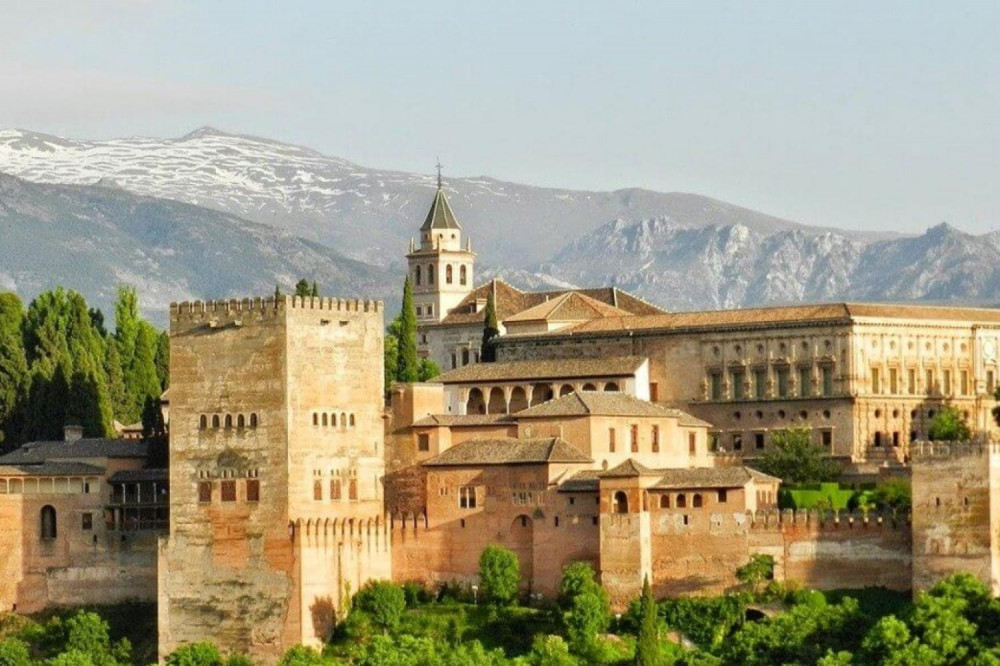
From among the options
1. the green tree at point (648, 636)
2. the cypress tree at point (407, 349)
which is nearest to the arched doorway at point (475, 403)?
the cypress tree at point (407, 349)

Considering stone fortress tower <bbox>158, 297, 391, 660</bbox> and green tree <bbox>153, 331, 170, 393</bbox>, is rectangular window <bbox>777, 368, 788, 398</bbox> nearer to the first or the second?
stone fortress tower <bbox>158, 297, 391, 660</bbox>

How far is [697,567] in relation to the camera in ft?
261

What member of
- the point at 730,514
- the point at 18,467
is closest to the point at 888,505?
the point at 730,514

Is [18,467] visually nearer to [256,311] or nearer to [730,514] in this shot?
[256,311]

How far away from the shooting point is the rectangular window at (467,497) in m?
83.9

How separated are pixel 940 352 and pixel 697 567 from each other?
2446cm

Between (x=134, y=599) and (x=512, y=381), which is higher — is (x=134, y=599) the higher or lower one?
the lower one

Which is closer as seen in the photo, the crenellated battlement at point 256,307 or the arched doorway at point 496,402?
the crenellated battlement at point 256,307

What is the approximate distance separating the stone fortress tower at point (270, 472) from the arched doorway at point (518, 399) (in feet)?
45.9

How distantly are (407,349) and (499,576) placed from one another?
2455 cm

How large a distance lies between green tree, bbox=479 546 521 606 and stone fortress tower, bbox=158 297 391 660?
3783 mm

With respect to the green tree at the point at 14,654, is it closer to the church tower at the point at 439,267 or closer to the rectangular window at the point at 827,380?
the rectangular window at the point at 827,380

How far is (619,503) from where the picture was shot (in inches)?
3155

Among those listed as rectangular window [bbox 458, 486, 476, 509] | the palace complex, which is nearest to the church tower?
the palace complex
